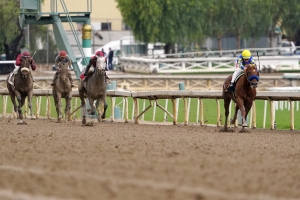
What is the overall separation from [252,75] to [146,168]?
7.62 metres

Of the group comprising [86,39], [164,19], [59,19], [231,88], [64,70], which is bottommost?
[231,88]

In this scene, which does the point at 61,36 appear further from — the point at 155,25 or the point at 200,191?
the point at 155,25

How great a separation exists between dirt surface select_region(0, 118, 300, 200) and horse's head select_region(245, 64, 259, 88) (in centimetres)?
284

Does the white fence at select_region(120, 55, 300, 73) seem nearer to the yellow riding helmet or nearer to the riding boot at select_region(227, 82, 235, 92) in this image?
the riding boot at select_region(227, 82, 235, 92)

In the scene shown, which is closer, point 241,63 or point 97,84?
point 241,63

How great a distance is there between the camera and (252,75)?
1681 centimetres

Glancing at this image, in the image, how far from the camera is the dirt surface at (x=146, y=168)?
26.6 ft

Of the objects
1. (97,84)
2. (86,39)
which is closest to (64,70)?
(97,84)

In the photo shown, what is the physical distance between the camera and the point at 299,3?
5641 centimetres

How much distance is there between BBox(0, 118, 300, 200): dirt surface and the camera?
811 cm

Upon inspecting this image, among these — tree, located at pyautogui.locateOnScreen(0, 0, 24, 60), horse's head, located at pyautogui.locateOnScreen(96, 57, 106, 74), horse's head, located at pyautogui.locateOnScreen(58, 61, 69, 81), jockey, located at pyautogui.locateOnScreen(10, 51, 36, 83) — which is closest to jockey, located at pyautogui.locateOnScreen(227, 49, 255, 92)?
horse's head, located at pyautogui.locateOnScreen(96, 57, 106, 74)

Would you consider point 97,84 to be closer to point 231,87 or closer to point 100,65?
point 100,65

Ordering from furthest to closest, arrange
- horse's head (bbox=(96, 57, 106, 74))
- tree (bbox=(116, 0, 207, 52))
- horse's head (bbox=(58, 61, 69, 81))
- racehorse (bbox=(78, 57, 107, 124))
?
tree (bbox=(116, 0, 207, 52)) < horse's head (bbox=(58, 61, 69, 81)) < racehorse (bbox=(78, 57, 107, 124)) < horse's head (bbox=(96, 57, 106, 74))

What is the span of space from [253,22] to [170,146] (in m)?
43.7
